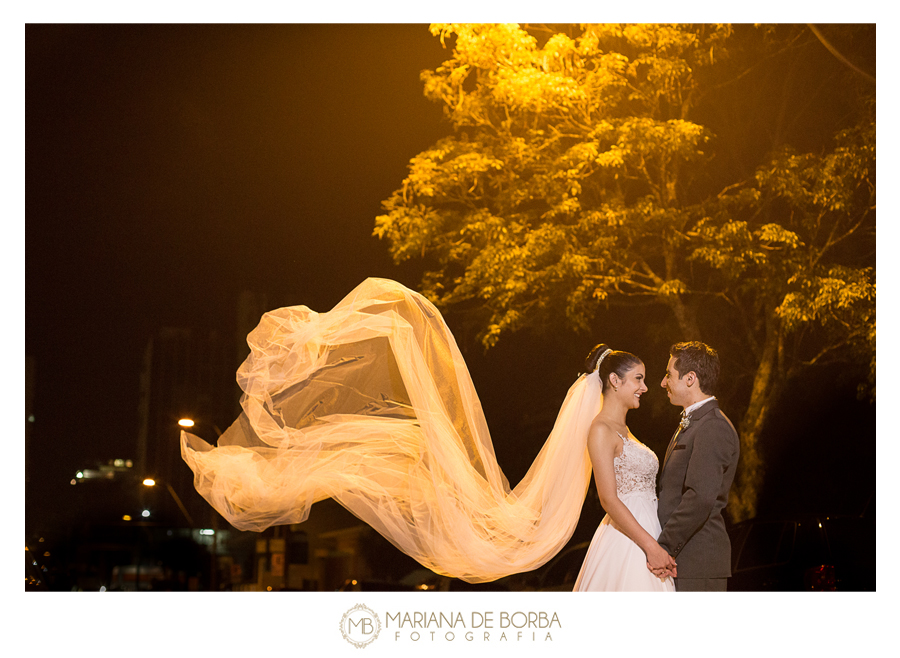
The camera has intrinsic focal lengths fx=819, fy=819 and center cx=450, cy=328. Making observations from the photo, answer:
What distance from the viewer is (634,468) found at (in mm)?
3707

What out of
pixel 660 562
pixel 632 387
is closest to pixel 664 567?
pixel 660 562

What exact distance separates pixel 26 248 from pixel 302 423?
1748 mm

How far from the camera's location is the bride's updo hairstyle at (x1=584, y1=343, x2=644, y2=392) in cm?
391

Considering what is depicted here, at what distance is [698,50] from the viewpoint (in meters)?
4.27

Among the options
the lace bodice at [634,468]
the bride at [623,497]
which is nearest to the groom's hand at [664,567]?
the bride at [623,497]

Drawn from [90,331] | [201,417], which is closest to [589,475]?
[201,417]

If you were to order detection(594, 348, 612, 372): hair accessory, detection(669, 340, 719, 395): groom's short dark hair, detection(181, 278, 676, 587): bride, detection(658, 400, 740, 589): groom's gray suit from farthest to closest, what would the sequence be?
detection(669, 340, 719, 395): groom's short dark hair < detection(594, 348, 612, 372): hair accessory < detection(181, 278, 676, 587): bride < detection(658, 400, 740, 589): groom's gray suit

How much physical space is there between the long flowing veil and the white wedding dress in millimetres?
174
